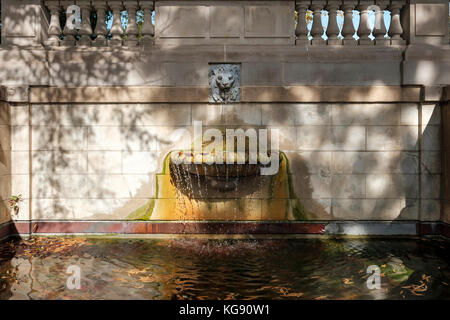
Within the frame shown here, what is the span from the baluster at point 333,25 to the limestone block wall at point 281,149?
1381 millimetres

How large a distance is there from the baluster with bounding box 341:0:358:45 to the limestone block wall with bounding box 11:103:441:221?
135 cm

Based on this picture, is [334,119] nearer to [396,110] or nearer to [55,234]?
[396,110]

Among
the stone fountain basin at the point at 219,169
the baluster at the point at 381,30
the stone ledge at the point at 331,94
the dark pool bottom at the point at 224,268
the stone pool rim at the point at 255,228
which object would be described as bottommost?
the dark pool bottom at the point at 224,268

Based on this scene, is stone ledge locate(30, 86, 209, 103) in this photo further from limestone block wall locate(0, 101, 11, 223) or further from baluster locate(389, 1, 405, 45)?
baluster locate(389, 1, 405, 45)

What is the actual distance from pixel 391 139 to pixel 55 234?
7.19m

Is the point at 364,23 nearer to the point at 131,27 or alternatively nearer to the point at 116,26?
the point at 131,27

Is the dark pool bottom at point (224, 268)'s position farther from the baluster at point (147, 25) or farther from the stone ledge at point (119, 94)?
the baluster at point (147, 25)

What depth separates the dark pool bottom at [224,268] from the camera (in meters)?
3.95

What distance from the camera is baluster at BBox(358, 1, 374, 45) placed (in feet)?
21.6

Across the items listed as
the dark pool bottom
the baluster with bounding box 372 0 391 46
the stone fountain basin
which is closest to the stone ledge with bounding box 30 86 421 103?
the baluster with bounding box 372 0 391 46

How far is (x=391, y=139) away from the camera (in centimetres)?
651

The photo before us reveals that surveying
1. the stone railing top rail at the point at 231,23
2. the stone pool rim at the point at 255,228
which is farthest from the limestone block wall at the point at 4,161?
the stone railing top rail at the point at 231,23

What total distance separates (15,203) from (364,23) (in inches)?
318

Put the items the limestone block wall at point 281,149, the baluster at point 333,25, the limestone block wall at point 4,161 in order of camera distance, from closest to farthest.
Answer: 1. the limestone block wall at point 4,161
2. the limestone block wall at point 281,149
3. the baluster at point 333,25
